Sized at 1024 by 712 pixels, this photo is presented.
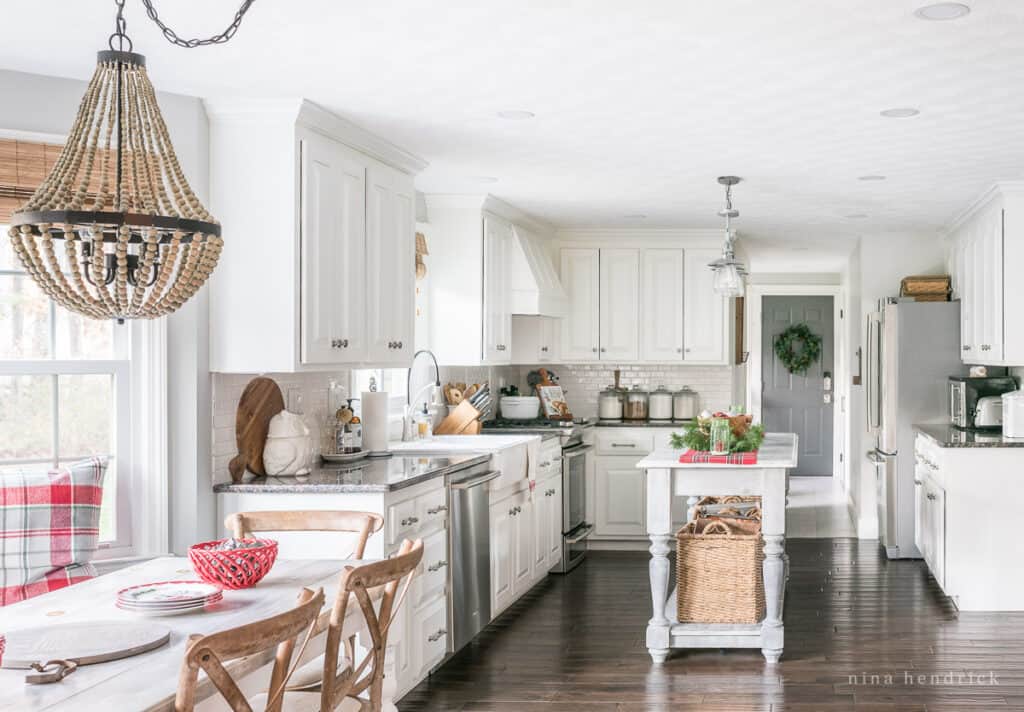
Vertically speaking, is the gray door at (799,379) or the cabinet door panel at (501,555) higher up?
the gray door at (799,379)

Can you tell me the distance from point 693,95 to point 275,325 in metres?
1.78

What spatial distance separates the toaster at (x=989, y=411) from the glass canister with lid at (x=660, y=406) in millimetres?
2345

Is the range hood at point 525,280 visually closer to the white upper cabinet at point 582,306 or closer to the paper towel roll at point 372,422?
the white upper cabinet at point 582,306

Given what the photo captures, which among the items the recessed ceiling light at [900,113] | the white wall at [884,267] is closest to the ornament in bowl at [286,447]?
the recessed ceiling light at [900,113]

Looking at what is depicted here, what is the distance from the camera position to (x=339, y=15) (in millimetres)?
3070

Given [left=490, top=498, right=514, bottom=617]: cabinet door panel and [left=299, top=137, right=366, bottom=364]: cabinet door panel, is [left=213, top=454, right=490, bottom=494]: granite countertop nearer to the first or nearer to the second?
[left=299, top=137, right=366, bottom=364]: cabinet door panel

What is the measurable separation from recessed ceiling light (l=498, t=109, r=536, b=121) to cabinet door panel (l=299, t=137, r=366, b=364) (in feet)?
2.27

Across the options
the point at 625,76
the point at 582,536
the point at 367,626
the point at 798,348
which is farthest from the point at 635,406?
the point at 367,626

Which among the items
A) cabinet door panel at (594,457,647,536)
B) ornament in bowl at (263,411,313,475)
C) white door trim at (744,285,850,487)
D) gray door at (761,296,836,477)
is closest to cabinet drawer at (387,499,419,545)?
ornament in bowl at (263,411,313,475)

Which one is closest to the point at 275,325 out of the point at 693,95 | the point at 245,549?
the point at 245,549

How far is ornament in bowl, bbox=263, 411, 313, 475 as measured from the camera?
14.3 feet

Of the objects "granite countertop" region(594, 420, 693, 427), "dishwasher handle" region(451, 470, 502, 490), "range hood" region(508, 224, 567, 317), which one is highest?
"range hood" region(508, 224, 567, 317)

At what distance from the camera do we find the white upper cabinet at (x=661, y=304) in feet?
26.5

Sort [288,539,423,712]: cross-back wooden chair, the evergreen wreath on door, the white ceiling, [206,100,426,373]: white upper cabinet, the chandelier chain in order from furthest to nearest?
the evergreen wreath on door → [206,100,426,373]: white upper cabinet → the white ceiling → [288,539,423,712]: cross-back wooden chair → the chandelier chain
